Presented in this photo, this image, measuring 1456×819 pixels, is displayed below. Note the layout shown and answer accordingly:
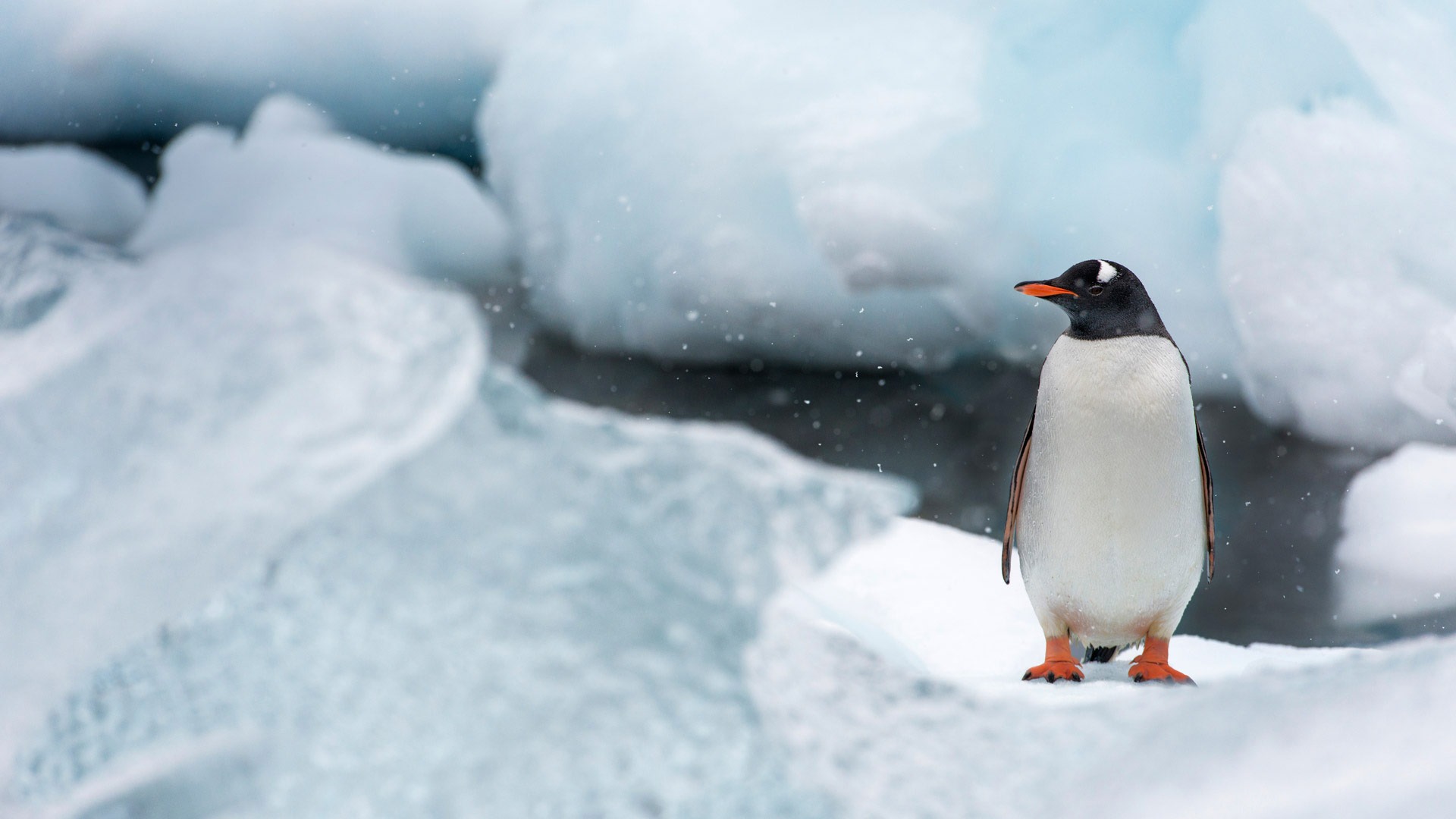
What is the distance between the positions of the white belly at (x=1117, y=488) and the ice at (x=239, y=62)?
120 cm

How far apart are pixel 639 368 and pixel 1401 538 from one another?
1.31 metres

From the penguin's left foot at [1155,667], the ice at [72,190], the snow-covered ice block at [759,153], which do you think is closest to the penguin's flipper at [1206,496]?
the penguin's left foot at [1155,667]

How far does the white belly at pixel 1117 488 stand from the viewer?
2.66 ft

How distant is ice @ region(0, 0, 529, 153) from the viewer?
1.52m

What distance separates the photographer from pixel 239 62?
5.21 feet

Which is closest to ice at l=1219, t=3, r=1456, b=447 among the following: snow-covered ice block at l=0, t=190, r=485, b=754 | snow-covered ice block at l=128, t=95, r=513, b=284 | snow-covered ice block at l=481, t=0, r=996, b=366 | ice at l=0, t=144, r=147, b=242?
snow-covered ice block at l=481, t=0, r=996, b=366

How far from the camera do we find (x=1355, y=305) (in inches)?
50.3

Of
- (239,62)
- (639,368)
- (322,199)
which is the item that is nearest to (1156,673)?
(639,368)

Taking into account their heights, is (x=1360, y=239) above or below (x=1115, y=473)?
above

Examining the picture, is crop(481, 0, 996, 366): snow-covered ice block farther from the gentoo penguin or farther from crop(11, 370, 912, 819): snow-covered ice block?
the gentoo penguin

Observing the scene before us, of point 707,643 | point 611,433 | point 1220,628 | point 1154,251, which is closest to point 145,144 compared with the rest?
point 611,433

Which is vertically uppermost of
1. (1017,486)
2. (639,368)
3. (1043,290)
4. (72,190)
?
(1043,290)

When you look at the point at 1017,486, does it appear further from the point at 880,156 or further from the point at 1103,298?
the point at 880,156

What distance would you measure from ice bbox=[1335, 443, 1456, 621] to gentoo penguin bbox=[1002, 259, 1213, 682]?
648mm
